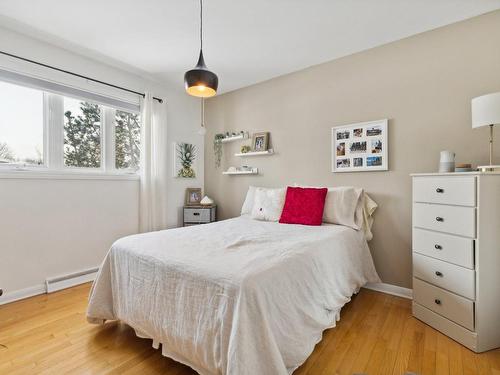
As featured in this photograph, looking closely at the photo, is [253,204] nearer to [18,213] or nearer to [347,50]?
[347,50]

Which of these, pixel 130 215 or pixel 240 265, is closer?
pixel 240 265

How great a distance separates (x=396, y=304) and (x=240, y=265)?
1.79 meters

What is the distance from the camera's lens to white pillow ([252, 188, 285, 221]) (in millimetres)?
2721

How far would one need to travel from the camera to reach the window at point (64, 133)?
7.74ft

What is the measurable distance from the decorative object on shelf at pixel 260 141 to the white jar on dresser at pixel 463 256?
71.9 inches

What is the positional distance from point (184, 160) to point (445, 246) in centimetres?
318

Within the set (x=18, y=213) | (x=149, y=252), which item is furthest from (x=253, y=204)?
(x=18, y=213)

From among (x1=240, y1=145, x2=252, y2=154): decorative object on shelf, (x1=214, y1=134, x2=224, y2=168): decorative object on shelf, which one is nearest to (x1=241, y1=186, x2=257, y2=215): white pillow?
(x1=240, y1=145, x2=252, y2=154): decorative object on shelf

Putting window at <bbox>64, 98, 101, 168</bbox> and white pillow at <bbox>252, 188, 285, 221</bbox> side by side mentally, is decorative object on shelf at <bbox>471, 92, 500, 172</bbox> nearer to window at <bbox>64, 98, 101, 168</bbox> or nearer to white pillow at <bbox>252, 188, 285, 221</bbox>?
white pillow at <bbox>252, 188, 285, 221</bbox>

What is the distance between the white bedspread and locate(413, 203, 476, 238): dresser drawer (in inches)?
24.2

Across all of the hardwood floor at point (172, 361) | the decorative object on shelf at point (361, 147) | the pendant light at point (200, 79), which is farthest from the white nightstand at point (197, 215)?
the pendant light at point (200, 79)

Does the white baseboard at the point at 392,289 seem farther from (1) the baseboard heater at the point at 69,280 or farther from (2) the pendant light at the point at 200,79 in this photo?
(1) the baseboard heater at the point at 69,280

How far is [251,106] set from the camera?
3512 mm

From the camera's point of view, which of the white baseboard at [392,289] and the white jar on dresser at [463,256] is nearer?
the white jar on dresser at [463,256]
